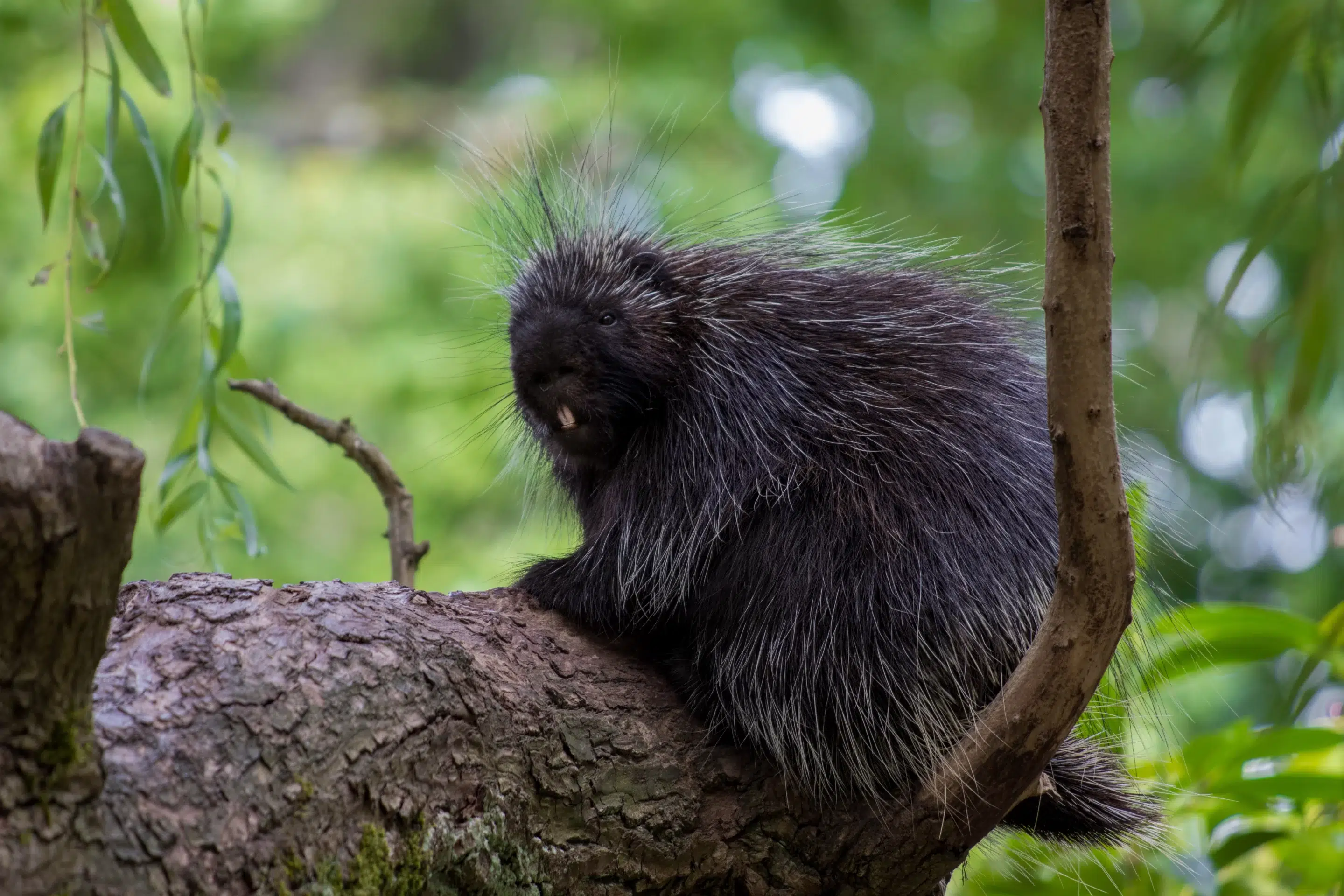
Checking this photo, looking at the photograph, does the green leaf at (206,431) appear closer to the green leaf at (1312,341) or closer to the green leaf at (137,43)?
the green leaf at (137,43)

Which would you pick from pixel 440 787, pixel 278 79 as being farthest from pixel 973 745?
pixel 278 79

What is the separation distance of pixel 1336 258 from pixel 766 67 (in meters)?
5.99

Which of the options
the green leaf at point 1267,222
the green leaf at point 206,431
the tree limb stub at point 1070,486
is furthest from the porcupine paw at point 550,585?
the green leaf at point 1267,222

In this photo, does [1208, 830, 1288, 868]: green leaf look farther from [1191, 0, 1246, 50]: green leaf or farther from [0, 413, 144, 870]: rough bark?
[0, 413, 144, 870]: rough bark

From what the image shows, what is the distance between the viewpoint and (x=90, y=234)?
196cm

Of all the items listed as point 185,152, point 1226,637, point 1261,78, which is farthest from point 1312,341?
point 185,152

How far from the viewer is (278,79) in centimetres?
854

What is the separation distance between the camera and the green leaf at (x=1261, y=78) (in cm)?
90

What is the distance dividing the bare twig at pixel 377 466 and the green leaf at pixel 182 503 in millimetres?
187

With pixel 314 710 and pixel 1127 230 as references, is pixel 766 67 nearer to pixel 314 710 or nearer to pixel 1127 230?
pixel 1127 230

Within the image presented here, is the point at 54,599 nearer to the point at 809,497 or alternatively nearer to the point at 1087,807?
the point at 809,497

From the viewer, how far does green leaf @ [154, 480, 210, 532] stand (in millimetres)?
2033

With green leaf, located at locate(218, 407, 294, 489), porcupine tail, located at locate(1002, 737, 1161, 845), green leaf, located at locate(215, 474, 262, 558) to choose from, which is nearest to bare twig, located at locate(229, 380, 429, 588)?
green leaf, located at locate(218, 407, 294, 489)

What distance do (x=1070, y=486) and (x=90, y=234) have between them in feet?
5.26
